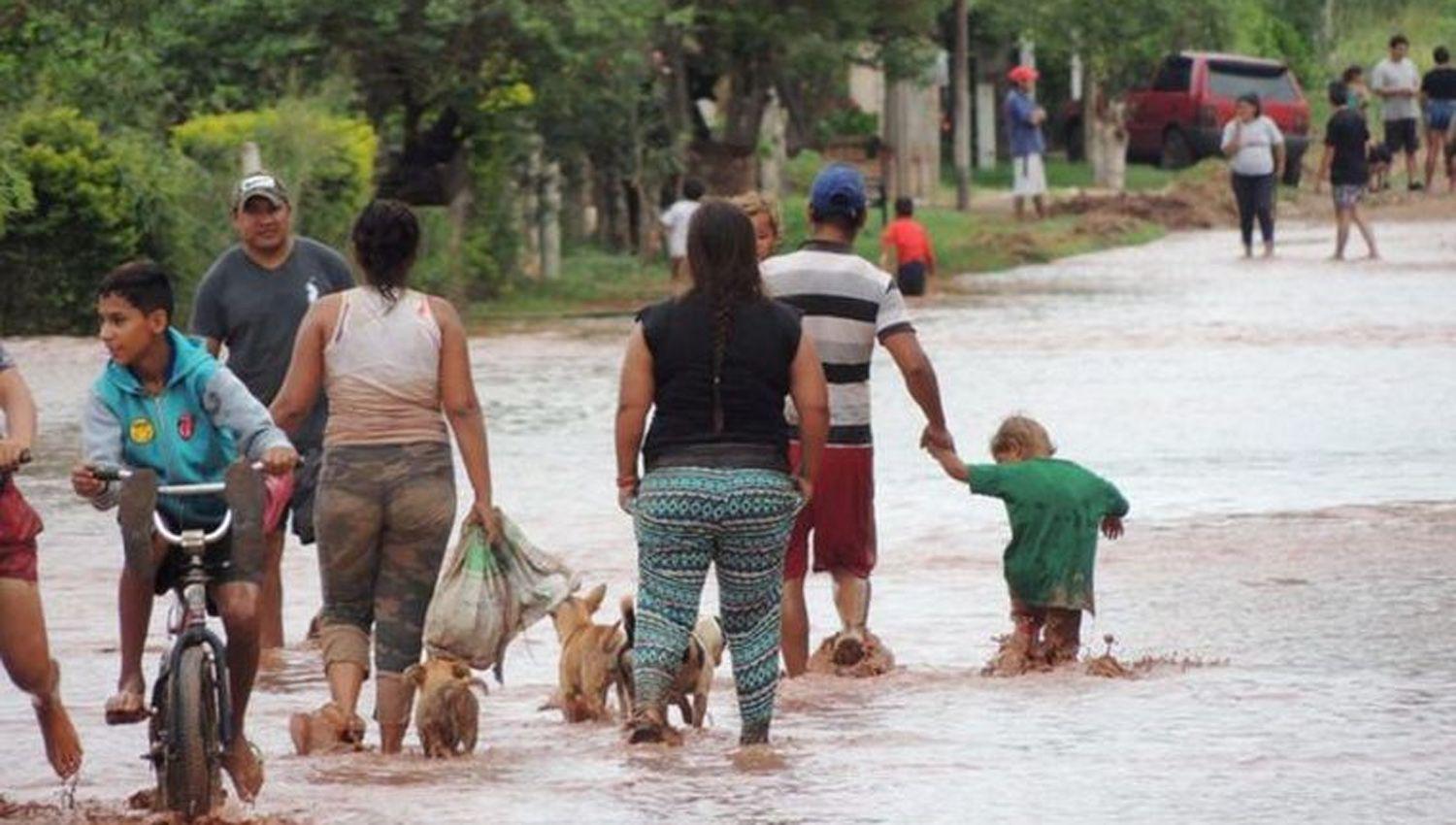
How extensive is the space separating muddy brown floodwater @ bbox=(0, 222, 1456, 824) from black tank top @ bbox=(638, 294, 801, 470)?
0.84 m

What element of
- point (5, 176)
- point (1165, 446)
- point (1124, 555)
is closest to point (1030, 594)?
point (1124, 555)

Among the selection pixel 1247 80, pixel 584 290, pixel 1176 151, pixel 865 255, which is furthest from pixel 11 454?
pixel 1176 151

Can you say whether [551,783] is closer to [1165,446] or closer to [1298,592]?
[1298,592]

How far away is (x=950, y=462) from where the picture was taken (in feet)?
37.7

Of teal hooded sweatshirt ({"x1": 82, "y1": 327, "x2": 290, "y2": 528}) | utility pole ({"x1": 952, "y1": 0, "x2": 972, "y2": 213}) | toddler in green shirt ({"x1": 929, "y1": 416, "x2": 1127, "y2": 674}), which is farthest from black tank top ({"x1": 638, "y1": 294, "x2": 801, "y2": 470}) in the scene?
utility pole ({"x1": 952, "y1": 0, "x2": 972, "y2": 213})

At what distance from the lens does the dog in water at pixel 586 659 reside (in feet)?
35.6

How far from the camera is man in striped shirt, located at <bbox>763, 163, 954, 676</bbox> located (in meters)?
11.6

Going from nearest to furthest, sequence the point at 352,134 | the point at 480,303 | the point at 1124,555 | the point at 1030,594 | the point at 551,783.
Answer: the point at 551,783
the point at 1030,594
the point at 1124,555
the point at 352,134
the point at 480,303

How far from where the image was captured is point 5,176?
2288 cm

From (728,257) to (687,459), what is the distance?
545mm

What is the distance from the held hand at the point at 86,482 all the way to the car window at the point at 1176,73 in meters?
47.8

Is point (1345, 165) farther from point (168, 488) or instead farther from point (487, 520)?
point (168, 488)

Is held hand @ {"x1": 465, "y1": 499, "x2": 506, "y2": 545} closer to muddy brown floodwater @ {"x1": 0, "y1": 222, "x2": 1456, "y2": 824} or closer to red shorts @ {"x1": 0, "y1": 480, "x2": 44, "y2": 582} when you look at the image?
muddy brown floodwater @ {"x1": 0, "y1": 222, "x2": 1456, "y2": 824}

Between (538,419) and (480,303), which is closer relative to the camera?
(538,419)
